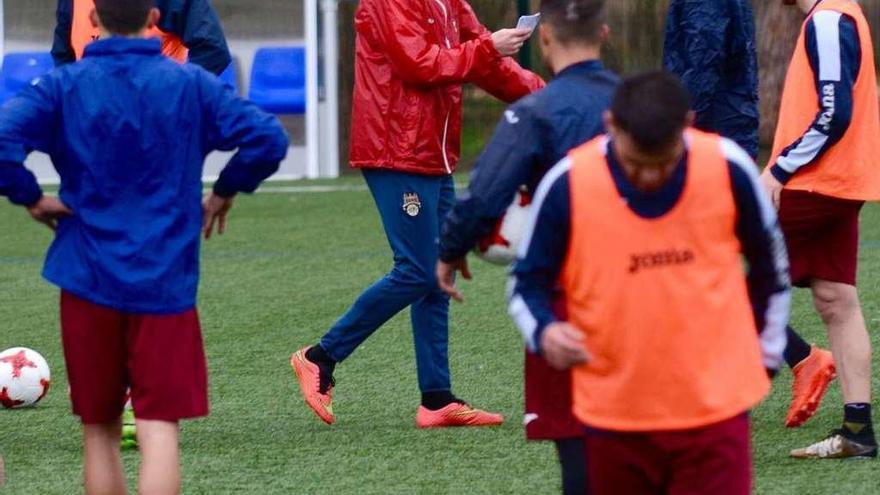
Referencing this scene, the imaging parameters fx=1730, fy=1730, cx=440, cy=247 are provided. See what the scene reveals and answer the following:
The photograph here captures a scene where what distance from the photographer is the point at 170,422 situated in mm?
4285

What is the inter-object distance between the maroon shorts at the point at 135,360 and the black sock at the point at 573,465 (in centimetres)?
94

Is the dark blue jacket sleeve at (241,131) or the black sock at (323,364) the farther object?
the black sock at (323,364)

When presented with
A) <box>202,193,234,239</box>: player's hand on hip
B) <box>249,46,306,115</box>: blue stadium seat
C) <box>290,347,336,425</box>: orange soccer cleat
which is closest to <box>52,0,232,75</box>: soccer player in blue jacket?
<box>290,347,336,425</box>: orange soccer cleat

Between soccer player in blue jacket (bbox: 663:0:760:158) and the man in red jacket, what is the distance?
0.52m

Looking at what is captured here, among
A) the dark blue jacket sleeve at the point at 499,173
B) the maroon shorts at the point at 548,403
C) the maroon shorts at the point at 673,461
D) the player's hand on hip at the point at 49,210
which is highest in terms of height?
the dark blue jacket sleeve at the point at 499,173

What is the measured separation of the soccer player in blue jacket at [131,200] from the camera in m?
4.20

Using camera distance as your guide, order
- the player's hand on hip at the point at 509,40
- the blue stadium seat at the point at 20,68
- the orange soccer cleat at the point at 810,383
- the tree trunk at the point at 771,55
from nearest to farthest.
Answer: the player's hand on hip at the point at 509,40, the orange soccer cleat at the point at 810,383, the blue stadium seat at the point at 20,68, the tree trunk at the point at 771,55

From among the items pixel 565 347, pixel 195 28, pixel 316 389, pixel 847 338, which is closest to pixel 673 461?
pixel 565 347

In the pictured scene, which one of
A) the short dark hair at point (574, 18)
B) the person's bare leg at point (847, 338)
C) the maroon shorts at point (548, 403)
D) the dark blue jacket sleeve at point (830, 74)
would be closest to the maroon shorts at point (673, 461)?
the maroon shorts at point (548, 403)

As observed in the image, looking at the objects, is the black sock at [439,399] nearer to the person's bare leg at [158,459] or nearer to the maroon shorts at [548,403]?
the person's bare leg at [158,459]

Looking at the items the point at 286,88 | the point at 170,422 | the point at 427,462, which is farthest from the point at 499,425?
the point at 286,88

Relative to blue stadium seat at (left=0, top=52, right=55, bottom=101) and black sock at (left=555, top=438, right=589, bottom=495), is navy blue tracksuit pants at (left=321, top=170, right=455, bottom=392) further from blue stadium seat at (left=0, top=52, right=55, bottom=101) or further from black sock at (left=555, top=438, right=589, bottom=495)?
blue stadium seat at (left=0, top=52, right=55, bottom=101)

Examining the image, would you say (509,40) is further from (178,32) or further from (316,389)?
(316,389)

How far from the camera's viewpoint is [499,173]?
383 centimetres
